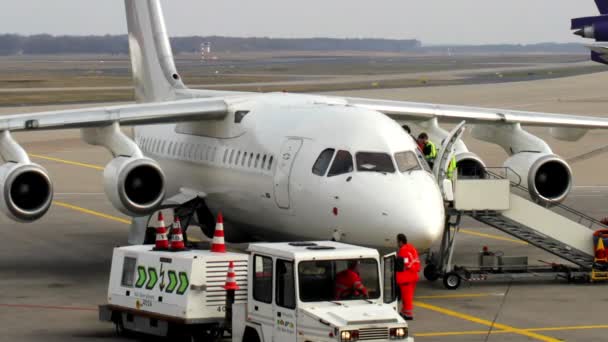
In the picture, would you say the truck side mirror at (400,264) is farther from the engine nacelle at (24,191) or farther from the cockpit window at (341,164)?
the engine nacelle at (24,191)

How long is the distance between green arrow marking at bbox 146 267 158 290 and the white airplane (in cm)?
377

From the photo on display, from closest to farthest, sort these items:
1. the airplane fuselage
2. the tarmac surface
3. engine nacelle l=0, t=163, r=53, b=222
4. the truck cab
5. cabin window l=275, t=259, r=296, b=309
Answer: the truck cab, cabin window l=275, t=259, r=296, b=309, the tarmac surface, the airplane fuselage, engine nacelle l=0, t=163, r=53, b=222

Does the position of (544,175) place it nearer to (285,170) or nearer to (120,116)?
(285,170)

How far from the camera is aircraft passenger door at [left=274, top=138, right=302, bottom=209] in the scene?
25484 mm

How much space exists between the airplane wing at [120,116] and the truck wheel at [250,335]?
9470 mm

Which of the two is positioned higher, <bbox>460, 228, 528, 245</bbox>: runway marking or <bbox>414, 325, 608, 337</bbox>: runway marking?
<bbox>414, 325, 608, 337</bbox>: runway marking

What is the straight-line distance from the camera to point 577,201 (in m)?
43.2

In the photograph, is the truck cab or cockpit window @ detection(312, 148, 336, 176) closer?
the truck cab

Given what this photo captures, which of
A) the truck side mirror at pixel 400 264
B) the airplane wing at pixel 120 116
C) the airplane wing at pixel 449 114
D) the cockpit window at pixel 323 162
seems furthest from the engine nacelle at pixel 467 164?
the truck side mirror at pixel 400 264

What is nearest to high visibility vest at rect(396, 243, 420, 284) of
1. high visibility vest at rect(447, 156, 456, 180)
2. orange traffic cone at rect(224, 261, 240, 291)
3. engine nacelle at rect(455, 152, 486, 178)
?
orange traffic cone at rect(224, 261, 240, 291)

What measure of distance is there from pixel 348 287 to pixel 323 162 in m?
5.70

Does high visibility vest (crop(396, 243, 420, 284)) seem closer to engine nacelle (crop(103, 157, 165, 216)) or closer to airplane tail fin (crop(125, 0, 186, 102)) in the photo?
engine nacelle (crop(103, 157, 165, 216))

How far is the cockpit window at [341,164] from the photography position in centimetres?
2427

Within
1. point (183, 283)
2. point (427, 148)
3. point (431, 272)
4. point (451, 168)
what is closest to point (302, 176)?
point (451, 168)
